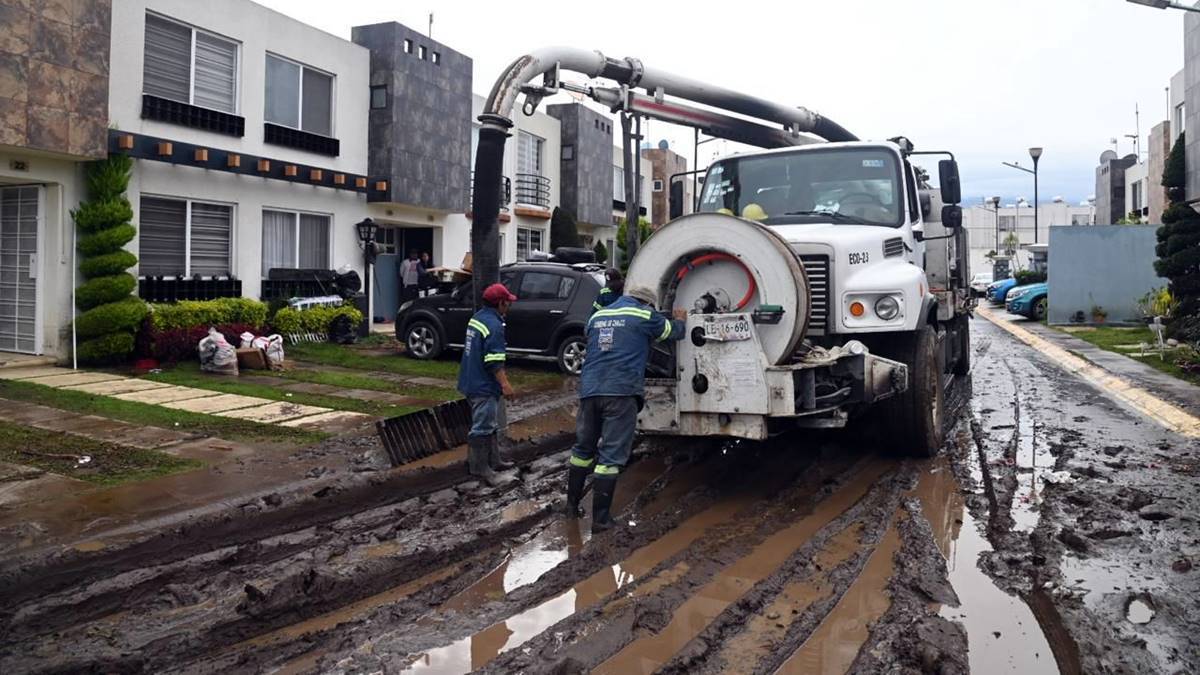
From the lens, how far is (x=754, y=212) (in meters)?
8.62

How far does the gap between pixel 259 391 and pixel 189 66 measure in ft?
20.2

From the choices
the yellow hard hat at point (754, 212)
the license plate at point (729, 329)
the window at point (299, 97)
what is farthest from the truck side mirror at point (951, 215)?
the window at point (299, 97)

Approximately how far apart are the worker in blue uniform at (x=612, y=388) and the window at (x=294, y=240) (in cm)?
1123

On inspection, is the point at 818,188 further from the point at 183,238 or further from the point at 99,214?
the point at 183,238

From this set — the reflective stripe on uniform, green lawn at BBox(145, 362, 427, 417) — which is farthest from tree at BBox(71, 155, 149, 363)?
the reflective stripe on uniform

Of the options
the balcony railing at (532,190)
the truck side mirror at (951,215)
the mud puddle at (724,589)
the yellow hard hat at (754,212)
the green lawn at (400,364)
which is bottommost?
the mud puddle at (724,589)

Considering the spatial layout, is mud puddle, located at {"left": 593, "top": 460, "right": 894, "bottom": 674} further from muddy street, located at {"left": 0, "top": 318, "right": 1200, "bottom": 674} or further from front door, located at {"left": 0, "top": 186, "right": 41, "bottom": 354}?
front door, located at {"left": 0, "top": 186, "right": 41, "bottom": 354}

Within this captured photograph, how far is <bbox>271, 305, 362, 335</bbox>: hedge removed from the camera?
51.0ft

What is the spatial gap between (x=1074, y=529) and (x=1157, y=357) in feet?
39.2

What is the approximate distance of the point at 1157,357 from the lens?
53.6 ft

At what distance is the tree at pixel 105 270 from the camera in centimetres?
1262

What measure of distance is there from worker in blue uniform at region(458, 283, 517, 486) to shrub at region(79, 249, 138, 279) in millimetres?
7472

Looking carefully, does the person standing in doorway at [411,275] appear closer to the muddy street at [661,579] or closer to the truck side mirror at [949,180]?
the muddy street at [661,579]

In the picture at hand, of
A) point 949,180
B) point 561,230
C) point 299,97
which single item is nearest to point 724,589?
point 949,180
